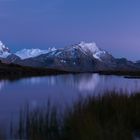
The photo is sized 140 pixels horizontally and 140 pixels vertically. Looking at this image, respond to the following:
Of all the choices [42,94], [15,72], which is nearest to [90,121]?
[42,94]

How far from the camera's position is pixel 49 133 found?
36.0ft

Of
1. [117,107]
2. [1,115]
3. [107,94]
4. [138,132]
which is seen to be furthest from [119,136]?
[1,115]

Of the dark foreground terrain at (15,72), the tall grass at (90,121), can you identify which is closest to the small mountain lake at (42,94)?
the tall grass at (90,121)

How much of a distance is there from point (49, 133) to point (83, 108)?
1.40 m

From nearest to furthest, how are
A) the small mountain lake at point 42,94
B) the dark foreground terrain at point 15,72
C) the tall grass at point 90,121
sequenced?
the tall grass at point 90,121 < the small mountain lake at point 42,94 < the dark foreground terrain at point 15,72

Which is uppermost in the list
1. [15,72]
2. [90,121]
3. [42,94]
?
[15,72]

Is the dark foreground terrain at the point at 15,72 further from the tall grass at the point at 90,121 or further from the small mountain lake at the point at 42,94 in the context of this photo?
the tall grass at the point at 90,121

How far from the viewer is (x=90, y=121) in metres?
9.73

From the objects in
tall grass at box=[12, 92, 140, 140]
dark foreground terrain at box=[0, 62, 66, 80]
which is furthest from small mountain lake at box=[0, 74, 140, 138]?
dark foreground terrain at box=[0, 62, 66, 80]

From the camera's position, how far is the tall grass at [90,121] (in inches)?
367

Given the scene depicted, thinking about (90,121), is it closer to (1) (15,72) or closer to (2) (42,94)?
(2) (42,94)

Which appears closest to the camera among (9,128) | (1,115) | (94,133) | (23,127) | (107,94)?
(94,133)

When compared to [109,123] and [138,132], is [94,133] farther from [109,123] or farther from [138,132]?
[138,132]

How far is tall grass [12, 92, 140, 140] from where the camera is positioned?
367 inches
